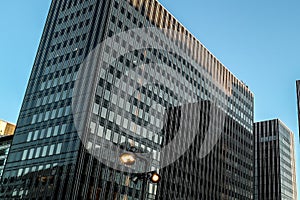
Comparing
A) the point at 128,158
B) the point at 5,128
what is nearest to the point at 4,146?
the point at 5,128

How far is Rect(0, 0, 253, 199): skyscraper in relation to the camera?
6819cm

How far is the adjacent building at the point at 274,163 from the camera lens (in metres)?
155

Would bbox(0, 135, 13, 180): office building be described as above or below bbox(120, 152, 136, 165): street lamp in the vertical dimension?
above

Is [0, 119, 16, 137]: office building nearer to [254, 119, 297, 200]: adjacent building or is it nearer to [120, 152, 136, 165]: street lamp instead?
[254, 119, 297, 200]: adjacent building

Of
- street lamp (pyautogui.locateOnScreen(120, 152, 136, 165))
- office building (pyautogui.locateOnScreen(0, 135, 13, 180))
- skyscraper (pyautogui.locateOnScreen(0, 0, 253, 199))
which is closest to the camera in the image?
street lamp (pyautogui.locateOnScreen(120, 152, 136, 165))

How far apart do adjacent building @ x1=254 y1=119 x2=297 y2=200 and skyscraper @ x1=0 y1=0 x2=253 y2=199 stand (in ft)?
A: 173

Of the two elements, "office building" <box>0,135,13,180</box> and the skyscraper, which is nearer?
the skyscraper

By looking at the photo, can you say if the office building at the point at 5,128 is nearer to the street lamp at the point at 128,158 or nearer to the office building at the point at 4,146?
the office building at the point at 4,146

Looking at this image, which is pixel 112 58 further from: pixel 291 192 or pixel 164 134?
pixel 291 192

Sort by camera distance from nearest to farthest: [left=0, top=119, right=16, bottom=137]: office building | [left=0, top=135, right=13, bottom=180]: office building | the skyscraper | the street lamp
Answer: the street lamp
the skyscraper
[left=0, top=135, right=13, bottom=180]: office building
[left=0, top=119, right=16, bottom=137]: office building

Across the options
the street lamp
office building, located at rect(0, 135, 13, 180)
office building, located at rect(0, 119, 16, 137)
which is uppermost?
office building, located at rect(0, 119, 16, 137)

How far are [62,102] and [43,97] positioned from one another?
698 cm

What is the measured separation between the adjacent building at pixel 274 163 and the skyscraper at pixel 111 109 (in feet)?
173

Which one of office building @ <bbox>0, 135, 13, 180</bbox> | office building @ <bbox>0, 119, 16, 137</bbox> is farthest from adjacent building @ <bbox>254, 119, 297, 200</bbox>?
office building @ <bbox>0, 135, 13, 180</bbox>
